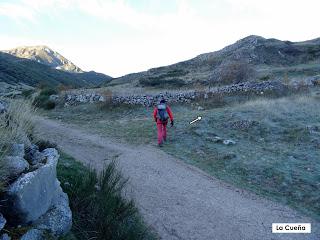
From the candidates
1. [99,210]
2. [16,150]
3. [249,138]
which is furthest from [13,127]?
[249,138]

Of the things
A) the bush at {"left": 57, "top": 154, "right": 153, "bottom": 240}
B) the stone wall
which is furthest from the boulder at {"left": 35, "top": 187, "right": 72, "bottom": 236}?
the stone wall

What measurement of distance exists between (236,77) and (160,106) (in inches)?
652

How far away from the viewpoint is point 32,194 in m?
4.32

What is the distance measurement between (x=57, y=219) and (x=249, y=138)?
9609 millimetres

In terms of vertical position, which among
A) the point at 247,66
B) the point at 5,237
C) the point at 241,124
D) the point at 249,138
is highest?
the point at 247,66

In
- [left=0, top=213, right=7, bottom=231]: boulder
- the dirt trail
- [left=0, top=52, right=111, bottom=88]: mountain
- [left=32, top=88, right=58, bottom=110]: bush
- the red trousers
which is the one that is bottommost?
the dirt trail

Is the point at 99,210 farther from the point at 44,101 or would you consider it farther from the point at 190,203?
the point at 44,101

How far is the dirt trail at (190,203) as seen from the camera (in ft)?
22.8

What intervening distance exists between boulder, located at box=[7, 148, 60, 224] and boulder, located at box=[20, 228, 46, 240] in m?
0.14

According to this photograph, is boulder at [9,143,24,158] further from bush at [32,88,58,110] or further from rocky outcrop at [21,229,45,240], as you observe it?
bush at [32,88,58,110]

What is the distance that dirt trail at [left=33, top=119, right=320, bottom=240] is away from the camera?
6953 mm

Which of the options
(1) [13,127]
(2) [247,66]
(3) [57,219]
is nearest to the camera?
(3) [57,219]

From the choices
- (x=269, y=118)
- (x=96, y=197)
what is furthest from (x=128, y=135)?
(x=96, y=197)

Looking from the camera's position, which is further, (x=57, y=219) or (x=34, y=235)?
(x=57, y=219)
